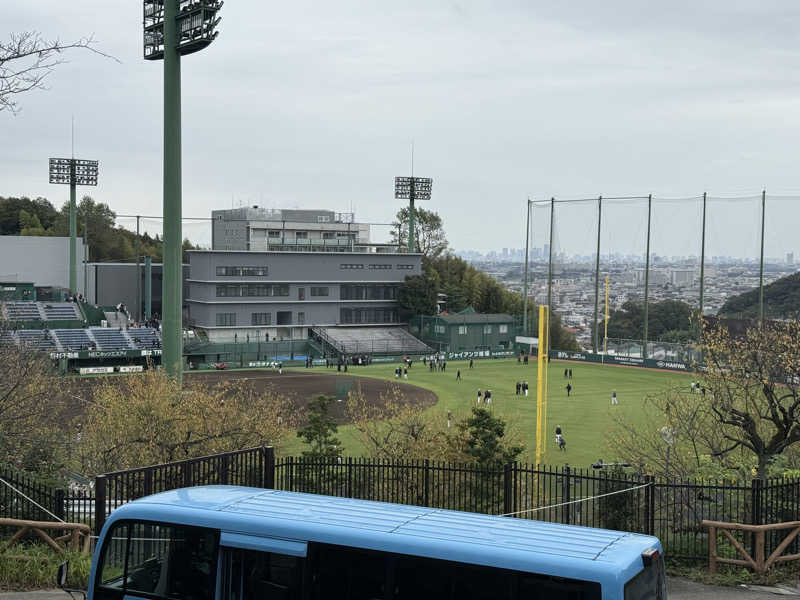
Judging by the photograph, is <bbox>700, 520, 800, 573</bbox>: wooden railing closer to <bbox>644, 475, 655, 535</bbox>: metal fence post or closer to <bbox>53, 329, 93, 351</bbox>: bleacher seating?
<bbox>644, 475, 655, 535</bbox>: metal fence post

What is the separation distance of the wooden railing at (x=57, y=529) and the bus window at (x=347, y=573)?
275 inches

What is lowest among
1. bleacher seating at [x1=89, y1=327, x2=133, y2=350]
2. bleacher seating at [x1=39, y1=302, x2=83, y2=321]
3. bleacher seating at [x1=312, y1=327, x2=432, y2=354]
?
bleacher seating at [x1=312, y1=327, x2=432, y2=354]

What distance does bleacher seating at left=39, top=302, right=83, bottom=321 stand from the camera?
85.2m

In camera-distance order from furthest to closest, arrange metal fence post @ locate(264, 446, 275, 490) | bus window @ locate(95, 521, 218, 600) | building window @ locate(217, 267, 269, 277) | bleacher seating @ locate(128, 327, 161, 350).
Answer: building window @ locate(217, 267, 269, 277), bleacher seating @ locate(128, 327, 161, 350), metal fence post @ locate(264, 446, 275, 490), bus window @ locate(95, 521, 218, 600)

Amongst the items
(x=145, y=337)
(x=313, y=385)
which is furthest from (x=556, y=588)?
(x=145, y=337)

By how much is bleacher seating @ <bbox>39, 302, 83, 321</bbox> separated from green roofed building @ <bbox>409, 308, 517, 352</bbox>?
123 feet

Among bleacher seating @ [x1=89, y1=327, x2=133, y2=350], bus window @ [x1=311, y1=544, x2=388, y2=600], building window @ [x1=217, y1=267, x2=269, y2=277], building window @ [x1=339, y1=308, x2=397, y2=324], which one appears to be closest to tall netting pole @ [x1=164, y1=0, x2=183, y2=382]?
bleacher seating @ [x1=89, y1=327, x2=133, y2=350]

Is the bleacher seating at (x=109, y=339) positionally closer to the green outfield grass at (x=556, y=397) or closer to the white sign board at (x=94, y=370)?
the white sign board at (x=94, y=370)

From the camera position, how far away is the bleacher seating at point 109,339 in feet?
258

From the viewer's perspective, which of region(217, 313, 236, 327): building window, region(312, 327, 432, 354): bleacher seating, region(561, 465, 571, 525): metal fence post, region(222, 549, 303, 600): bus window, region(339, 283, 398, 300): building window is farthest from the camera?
region(339, 283, 398, 300): building window

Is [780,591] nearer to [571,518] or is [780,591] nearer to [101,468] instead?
[571,518]

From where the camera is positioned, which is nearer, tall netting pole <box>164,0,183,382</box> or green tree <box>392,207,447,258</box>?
tall netting pole <box>164,0,183,382</box>

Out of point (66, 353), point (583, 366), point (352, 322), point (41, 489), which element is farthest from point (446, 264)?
point (41, 489)

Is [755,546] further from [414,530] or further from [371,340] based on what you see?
[371,340]
